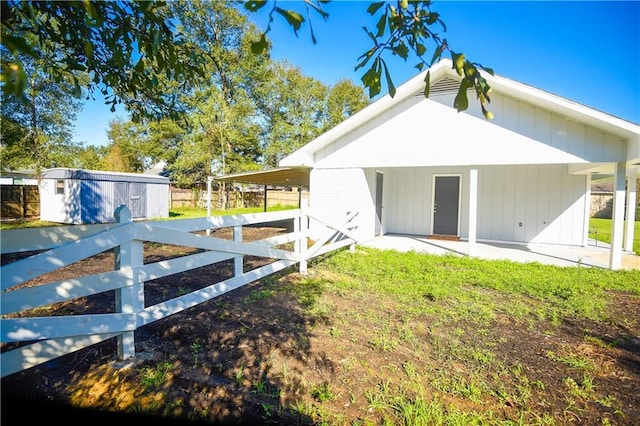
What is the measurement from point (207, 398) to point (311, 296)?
102 inches

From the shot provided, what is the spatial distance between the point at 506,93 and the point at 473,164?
179 centimetres

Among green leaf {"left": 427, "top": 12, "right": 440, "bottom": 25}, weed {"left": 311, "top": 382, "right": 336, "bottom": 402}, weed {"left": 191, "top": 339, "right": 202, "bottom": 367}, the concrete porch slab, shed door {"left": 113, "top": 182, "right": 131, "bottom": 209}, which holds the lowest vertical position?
weed {"left": 311, "top": 382, "right": 336, "bottom": 402}

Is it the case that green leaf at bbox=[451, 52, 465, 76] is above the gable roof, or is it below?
below

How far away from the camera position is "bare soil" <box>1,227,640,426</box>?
7.47ft

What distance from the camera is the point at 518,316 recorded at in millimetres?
4371

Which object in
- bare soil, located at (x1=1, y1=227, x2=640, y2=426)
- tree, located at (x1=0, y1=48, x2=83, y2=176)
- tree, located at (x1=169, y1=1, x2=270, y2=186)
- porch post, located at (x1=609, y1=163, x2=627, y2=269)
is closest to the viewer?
bare soil, located at (x1=1, y1=227, x2=640, y2=426)

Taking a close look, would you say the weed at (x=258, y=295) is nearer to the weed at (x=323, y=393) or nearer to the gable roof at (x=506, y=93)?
the weed at (x=323, y=393)

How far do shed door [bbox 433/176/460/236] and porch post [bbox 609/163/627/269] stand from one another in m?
4.54

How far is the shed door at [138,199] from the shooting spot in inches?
674

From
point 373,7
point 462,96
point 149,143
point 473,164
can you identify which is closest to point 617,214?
point 473,164

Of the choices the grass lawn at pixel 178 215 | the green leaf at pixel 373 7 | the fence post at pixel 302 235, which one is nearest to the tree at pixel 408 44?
the green leaf at pixel 373 7

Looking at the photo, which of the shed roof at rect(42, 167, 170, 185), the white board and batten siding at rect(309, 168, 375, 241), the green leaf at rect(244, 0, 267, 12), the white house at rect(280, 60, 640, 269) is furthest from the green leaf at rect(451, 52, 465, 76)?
the shed roof at rect(42, 167, 170, 185)

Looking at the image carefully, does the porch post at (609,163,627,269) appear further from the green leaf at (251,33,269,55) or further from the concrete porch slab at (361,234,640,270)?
the green leaf at (251,33,269,55)

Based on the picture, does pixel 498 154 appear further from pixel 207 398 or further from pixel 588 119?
pixel 207 398
